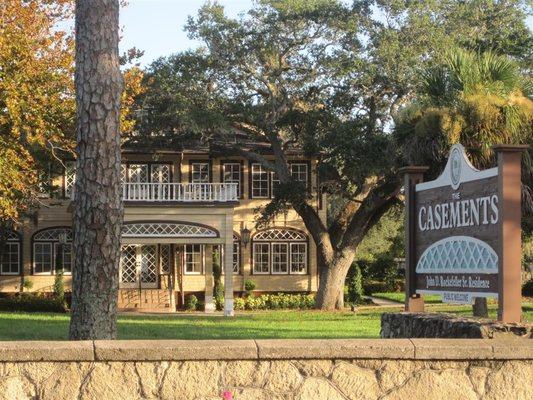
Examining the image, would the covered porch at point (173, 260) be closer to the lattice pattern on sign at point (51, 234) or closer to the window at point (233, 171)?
the lattice pattern on sign at point (51, 234)

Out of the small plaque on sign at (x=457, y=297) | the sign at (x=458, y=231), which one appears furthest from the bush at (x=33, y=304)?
the small plaque on sign at (x=457, y=297)

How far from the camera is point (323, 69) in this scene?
3341 cm

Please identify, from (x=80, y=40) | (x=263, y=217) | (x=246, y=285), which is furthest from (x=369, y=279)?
(x=80, y=40)

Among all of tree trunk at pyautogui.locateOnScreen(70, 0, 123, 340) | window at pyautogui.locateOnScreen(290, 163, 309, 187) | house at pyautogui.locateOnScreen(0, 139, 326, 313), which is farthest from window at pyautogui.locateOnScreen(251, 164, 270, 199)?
tree trunk at pyautogui.locateOnScreen(70, 0, 123, 340)

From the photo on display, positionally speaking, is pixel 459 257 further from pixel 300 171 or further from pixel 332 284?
pixel 300 171

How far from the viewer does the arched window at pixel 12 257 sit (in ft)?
126

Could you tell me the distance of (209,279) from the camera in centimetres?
3628

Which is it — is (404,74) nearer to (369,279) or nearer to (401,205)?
(401,205)

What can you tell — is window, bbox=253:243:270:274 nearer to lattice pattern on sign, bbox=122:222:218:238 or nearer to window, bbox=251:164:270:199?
window, bbox=251:164:270:199

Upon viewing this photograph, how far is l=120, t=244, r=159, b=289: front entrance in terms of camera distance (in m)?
37.9

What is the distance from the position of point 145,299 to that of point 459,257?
27915 mm

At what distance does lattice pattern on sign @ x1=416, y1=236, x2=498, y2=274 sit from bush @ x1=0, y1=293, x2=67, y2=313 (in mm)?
24418

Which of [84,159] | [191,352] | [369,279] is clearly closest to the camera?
[191,352]

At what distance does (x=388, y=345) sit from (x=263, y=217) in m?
28.3
